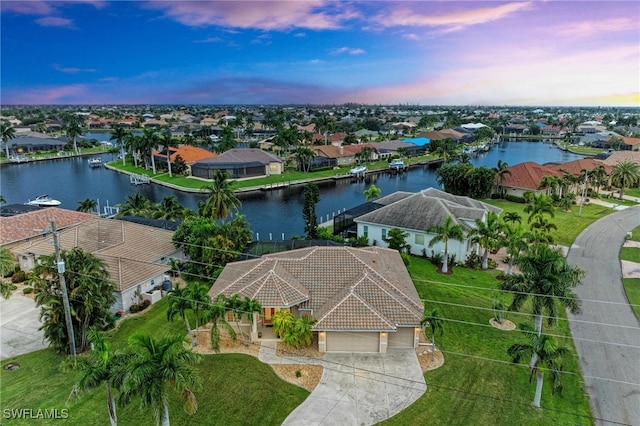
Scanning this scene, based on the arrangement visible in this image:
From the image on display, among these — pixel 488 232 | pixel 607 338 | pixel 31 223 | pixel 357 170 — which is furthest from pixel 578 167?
pixel 31 223

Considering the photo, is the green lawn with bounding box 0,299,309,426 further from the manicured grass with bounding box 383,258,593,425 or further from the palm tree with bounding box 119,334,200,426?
the manicured grass with bounding box 383,258,593,425

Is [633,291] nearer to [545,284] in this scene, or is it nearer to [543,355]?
[545,284]

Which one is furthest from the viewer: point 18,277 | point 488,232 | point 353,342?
point 488,232

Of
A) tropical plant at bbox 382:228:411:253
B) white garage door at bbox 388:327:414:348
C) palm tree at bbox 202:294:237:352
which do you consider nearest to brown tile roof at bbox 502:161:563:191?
tropical plant at bbox 382:228:411:253

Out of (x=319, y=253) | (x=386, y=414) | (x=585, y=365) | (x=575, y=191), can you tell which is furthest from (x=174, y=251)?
(x=575, y=191)

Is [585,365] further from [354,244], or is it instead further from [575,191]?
[575,191]

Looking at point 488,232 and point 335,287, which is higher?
point 488,232

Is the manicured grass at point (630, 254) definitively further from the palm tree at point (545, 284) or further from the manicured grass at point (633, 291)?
Result: the palm tree at point (545, 284)
